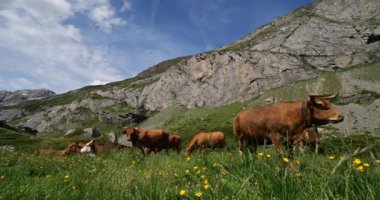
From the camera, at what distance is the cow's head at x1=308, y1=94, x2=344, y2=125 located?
527 inches

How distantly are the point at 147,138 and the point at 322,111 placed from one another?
932 inches

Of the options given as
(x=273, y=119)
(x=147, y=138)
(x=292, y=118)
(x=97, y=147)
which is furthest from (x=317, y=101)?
(x=97, y=147)

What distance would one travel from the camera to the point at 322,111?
44.7 feet

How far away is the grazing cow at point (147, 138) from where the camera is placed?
113 ft

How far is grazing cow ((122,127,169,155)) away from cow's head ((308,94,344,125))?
2215cm

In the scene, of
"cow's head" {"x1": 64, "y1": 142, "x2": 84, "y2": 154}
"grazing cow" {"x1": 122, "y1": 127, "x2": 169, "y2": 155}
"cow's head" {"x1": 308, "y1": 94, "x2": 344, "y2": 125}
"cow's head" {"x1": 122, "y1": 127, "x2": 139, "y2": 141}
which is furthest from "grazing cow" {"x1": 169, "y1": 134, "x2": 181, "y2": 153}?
"cow's head" {"x1": 308, "y1": 94, "x2": 344, "y2": 125}

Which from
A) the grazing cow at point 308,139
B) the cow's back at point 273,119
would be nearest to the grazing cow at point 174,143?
the cow's back at point 273,119

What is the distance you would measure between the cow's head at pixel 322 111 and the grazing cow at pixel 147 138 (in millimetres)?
22145

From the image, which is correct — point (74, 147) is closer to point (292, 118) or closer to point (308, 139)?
point (292, 118)

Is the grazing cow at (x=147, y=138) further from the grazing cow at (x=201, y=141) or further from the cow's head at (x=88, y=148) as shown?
the grazing cow at (x=201, y=141)

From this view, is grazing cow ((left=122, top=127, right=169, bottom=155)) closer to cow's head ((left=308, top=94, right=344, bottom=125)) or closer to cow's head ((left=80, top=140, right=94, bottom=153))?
cow's head ((left=80, top=140, right=94, bottom=153))

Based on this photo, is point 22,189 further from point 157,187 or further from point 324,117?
point 324,117

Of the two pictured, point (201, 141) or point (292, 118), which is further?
point (201, 141)

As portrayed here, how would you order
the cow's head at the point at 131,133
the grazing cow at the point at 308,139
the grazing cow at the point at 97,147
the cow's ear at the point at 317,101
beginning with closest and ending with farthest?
the grazing cow at the point at 308,139 → the cow's ear at the point at 317,101 → the grazing cow at the point at 97,147 → the cow's head at the point at 131,133
